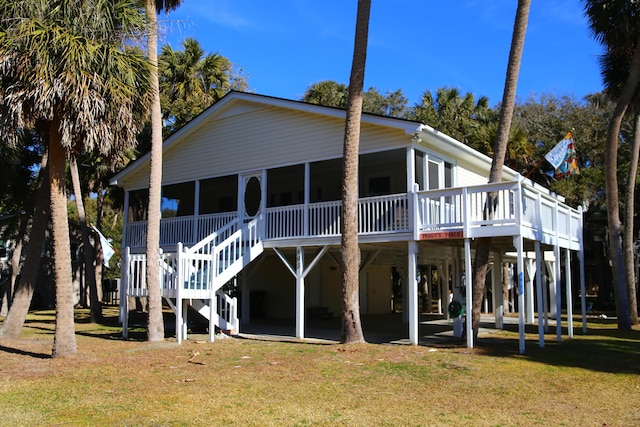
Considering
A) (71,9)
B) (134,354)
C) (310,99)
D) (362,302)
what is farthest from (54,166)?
(310,99)

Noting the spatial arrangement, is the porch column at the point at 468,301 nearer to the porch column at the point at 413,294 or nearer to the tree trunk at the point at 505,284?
the porch column at the point at 413,294

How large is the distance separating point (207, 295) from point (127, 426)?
355 inches

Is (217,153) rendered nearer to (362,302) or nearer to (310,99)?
(362,302)

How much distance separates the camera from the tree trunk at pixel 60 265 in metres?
12.4

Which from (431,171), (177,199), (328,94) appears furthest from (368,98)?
(431,171)

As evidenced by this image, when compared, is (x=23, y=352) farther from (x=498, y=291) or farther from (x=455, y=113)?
(x=455, y=113)

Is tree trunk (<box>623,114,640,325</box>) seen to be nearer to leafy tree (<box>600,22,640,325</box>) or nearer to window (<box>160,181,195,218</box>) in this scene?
leafy tree (<box>600,22,640,325</box>)

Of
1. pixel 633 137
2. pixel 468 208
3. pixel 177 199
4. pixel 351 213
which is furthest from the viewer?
pixel 177 199

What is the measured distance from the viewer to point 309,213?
57.8 ft

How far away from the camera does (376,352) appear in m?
13.2

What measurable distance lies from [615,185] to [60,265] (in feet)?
58.6

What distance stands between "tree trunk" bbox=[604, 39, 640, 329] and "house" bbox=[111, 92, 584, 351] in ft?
8.38

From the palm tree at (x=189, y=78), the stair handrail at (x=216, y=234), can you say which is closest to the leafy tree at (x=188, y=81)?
the palm tree at (x=189, y=78)

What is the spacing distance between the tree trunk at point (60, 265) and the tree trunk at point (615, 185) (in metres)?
17.3
